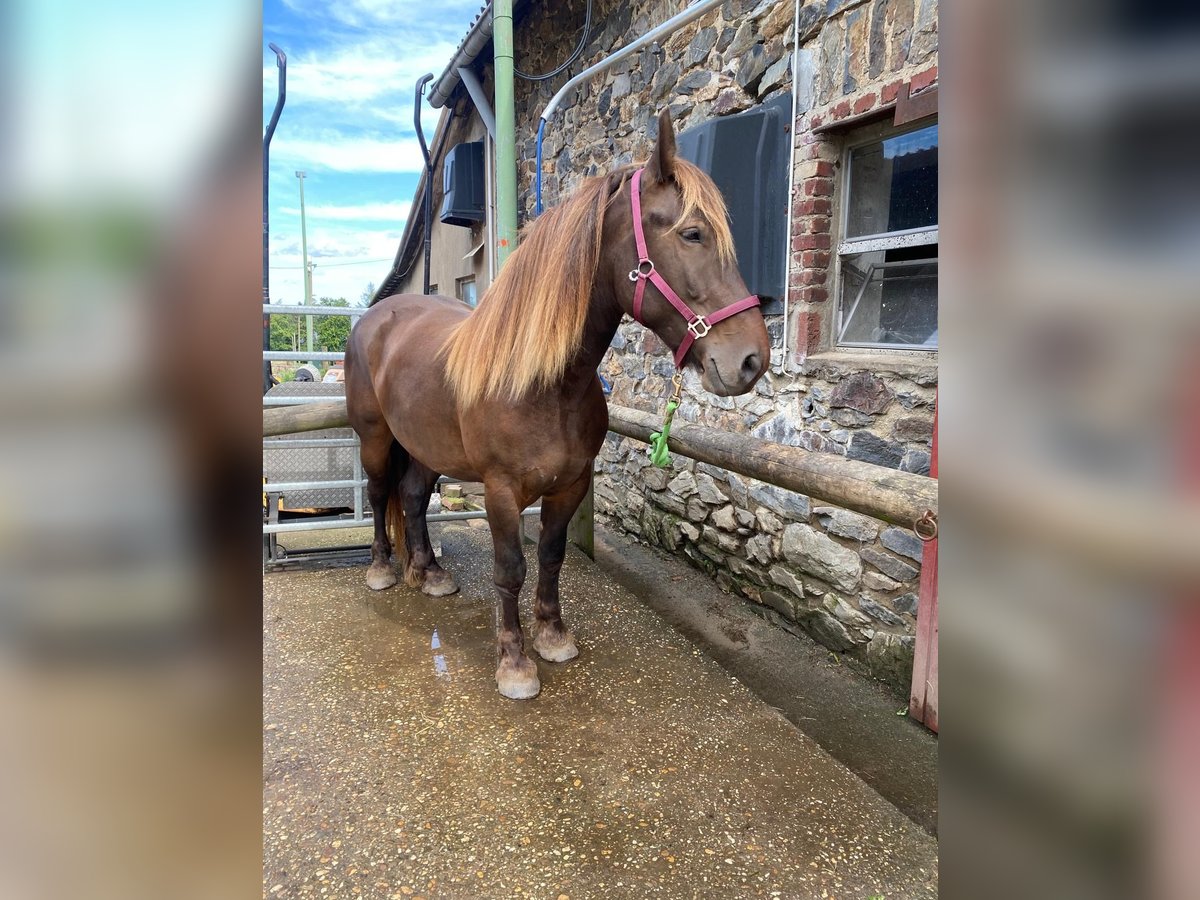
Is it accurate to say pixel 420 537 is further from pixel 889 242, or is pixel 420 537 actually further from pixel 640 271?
pixel 889 242

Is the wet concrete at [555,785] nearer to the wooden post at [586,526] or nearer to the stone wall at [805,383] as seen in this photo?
the stone wall at [805,383]

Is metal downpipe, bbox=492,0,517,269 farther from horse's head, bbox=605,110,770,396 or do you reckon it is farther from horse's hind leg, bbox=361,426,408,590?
horse's head, bbox=605,110,770,396

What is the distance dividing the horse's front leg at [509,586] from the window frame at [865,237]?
1508mm

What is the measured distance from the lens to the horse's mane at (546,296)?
202 cm

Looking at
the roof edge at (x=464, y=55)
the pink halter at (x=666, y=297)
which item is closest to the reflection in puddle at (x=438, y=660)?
the pink halter at (x=666, y=297)

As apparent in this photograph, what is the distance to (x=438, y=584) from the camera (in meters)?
3.30

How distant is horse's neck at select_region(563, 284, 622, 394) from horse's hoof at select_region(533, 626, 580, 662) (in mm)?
976

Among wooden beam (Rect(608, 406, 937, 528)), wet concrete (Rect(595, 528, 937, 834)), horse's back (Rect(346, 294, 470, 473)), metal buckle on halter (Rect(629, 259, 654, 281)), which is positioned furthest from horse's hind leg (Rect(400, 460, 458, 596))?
metal buckle on halter (Rect(629, 259, 654, 281))

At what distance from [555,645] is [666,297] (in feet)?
4.63

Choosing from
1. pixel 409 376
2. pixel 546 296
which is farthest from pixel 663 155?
pixel 409 376

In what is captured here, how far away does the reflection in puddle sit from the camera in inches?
99.6

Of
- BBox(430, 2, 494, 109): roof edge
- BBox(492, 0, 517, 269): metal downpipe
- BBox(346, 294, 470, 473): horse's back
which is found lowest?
BBox(346, 294, 470, 473): horse's back
